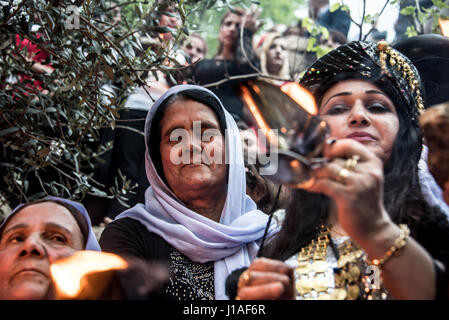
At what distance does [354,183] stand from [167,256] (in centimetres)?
85

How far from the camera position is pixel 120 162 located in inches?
129

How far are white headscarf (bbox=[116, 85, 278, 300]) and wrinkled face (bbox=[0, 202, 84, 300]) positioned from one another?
0.94 feet

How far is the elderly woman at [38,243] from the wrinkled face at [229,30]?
A: 2.94 m

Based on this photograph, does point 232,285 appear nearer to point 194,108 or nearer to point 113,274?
point 113,274

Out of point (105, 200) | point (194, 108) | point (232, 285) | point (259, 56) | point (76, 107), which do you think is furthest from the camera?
point (259, 56)

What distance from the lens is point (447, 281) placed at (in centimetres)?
149

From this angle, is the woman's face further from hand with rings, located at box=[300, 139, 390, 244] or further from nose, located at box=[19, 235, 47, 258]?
nose, located at box=[19, 235, 47, 258]

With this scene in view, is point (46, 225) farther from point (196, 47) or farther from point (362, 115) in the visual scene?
point (196, 47)

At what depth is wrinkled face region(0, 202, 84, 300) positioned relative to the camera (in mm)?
1767

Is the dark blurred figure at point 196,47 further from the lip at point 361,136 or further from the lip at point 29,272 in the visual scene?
the lip at point 29,272

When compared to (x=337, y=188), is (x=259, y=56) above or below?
above

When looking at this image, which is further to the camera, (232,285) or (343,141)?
(232,285)
